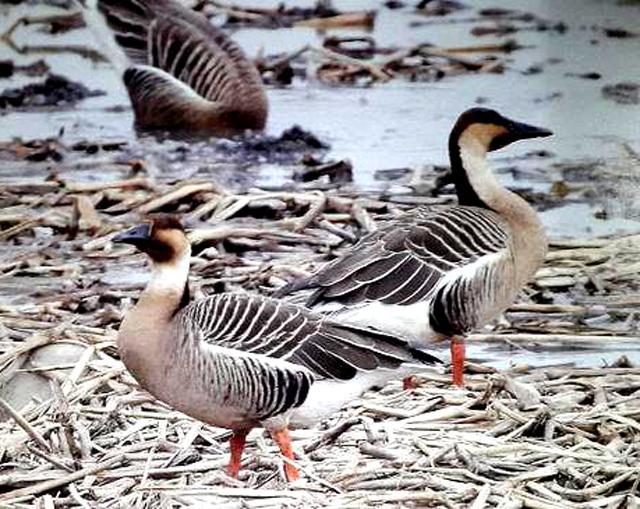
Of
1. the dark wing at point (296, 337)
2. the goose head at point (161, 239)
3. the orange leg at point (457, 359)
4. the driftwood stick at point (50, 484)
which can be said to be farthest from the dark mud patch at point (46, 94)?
the orange leg at point (457, 359)

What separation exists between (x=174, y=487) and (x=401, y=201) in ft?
3.10

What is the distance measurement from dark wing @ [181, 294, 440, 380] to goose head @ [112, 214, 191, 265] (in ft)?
0.42

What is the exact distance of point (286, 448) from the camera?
3.25 m

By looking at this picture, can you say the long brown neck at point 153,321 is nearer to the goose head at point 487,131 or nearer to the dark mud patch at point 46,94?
the dark mud patch at point 46,94

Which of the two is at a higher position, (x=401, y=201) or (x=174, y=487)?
(x=401, y=201)

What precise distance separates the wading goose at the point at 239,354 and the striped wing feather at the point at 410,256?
0.15 metres

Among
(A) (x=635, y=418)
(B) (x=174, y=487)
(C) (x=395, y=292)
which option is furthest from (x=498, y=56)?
(B) (x=174, y=487)

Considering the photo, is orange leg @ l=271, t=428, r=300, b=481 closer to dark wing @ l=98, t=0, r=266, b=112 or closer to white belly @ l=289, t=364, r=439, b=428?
white belly @ l=289, t=364, r=439, b=428

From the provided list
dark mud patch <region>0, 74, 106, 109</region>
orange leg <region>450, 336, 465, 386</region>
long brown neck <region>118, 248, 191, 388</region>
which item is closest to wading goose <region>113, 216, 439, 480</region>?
long brown neck <region>118, 248, 191, 388</region>

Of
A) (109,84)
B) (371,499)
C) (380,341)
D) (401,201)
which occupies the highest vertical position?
(109,84)

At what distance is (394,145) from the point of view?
11.8 feet

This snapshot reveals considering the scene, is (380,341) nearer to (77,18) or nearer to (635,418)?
(635,418)

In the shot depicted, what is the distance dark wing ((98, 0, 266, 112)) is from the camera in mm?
3551

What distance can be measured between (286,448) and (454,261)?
637mm
